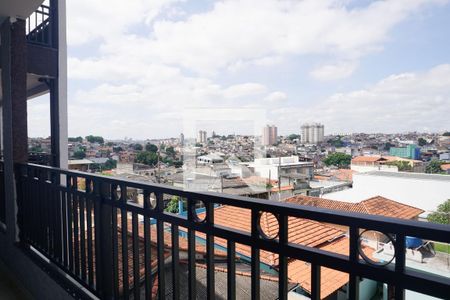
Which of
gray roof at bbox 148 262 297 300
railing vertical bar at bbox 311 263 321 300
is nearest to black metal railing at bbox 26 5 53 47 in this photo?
gray roof at bbox 148 262 297 300

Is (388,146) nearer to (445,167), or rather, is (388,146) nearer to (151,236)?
(445,167)

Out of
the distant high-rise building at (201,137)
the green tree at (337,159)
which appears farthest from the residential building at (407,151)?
the distant high-rise building at (201,137)

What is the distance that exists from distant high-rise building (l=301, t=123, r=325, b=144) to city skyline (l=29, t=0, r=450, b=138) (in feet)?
0.34

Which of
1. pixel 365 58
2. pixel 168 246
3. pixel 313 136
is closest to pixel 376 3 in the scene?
pixel 365 58

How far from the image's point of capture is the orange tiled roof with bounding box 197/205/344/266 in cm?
91

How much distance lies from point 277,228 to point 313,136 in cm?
221

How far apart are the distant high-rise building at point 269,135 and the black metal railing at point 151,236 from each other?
684mm

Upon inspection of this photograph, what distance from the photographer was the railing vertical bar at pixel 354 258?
661mm

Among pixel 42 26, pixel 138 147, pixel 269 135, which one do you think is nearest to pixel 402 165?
pixel 269 135

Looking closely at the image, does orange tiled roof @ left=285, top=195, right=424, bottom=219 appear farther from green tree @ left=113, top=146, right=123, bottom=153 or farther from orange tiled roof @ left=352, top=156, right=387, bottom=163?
green tree @ left=113, top=146, right=123, bottom=153

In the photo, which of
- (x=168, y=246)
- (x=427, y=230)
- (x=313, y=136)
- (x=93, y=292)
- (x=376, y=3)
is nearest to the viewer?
(x=427, y=230)

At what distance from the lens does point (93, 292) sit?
5.20ft

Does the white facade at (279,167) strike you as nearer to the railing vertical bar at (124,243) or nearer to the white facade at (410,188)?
the white facade at (410,188)

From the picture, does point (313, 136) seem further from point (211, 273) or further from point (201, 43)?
point (201, 43)
